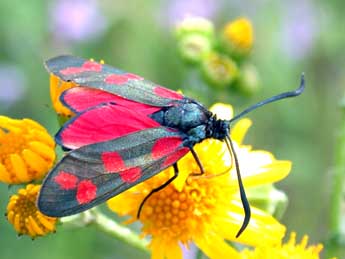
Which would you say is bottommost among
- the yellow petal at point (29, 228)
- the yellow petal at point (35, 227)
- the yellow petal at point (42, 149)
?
the yellow petal at point (29, 228)

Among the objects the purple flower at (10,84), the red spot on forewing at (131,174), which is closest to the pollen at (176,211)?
the red spot on forewing at (131,174)

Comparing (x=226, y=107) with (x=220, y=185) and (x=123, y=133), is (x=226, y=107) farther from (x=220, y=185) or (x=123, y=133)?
(x=123, y=133)

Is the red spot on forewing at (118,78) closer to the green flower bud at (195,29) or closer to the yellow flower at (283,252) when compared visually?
the yellow flower at (283,252)

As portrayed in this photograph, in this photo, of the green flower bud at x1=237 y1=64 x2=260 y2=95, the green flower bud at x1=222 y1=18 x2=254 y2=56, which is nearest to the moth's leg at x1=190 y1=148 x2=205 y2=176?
the green flower bud at x1=237 y1=64 x2=260 y2=95

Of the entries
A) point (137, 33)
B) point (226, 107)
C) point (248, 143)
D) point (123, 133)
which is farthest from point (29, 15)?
point (123, 133)

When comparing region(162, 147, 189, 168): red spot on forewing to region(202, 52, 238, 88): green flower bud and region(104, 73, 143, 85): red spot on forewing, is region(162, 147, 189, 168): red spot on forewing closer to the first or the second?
region(104, 73, 143, 85): red spot on forewing

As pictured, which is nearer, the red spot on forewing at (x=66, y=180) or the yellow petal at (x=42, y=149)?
the red spot on forewing at (x=66, y=180)
